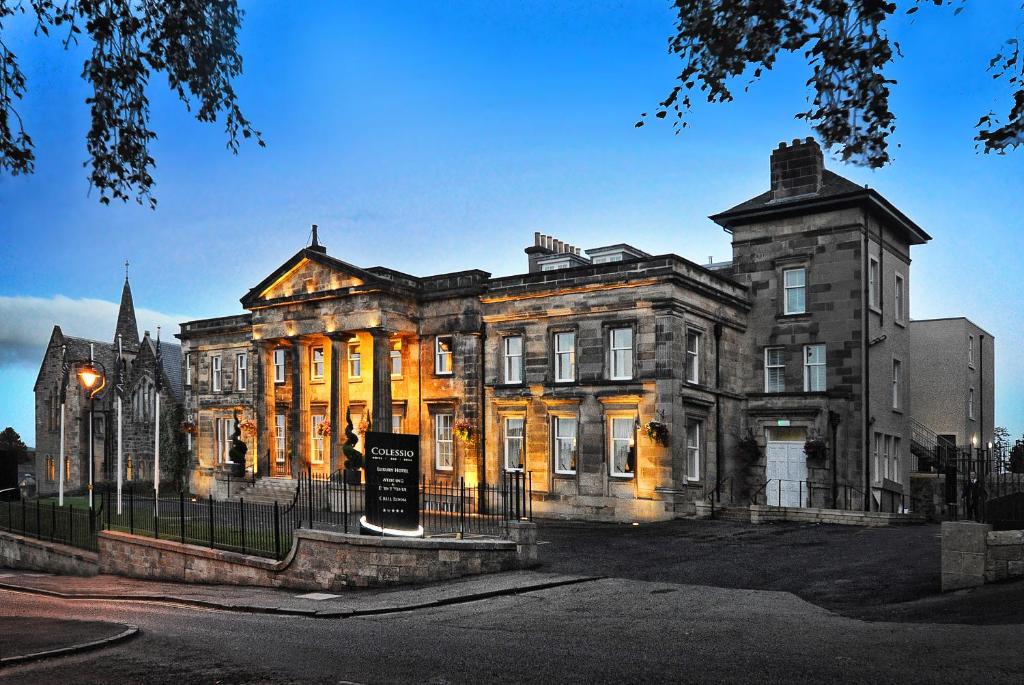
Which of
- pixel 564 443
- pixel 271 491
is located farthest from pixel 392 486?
pixel 271 491

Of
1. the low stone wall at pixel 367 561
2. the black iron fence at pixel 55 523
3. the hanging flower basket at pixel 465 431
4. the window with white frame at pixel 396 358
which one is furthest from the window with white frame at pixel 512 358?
the low stone wall at pixel 367 561

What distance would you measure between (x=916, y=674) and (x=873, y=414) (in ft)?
85.4

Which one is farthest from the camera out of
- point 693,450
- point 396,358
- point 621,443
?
point 396,358

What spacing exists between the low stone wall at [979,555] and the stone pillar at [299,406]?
2944 centimetres

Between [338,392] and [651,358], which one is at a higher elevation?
[651,358]

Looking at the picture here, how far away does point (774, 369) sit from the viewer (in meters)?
35.3

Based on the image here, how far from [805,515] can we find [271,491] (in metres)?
22.3

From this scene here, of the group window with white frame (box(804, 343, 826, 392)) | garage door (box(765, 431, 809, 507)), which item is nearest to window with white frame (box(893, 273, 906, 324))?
window with white frame (box(804, 343, 826, 392))

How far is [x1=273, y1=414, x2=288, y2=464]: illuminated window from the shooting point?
142 feet

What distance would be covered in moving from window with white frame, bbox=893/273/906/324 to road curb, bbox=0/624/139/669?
32.1 meters

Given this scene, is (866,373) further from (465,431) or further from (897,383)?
(465,431)

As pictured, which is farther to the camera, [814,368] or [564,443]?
[814,368]

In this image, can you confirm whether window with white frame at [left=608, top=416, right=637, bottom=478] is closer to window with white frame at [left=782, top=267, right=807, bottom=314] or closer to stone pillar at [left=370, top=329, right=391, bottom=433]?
window with white frame at [left=782, top=267, right=807, bottom=314]

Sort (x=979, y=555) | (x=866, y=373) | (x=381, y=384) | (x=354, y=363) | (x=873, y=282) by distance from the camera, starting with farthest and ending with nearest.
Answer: (x=354, y=363) → (x=381, y=384) → (x=873, y=282) → (x=866, y=373) → (x=979, y=555)
